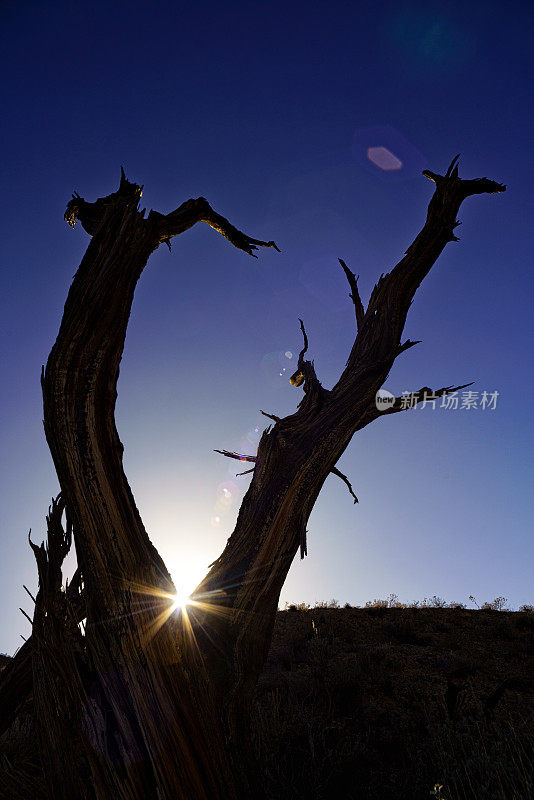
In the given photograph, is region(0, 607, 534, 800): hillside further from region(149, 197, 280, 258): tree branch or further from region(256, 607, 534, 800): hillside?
region(149, 197, 280, 258): tree branch

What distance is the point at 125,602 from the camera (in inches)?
82.9

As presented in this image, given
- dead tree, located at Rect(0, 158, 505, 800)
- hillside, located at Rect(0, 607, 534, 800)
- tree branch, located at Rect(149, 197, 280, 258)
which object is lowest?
hillside, located at Rect(0, 607, 534, 800)

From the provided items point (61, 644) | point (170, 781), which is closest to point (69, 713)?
point (61, 644)

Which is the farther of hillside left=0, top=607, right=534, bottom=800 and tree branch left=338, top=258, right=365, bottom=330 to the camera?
tree branch left=338, top=258, right=365, bottom=330

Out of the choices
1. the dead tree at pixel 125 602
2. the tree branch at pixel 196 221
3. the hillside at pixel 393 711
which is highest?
the tree branch at pixel 196 221

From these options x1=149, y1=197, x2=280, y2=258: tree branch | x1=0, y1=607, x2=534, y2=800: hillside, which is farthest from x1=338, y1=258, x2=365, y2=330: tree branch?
x1=0, y1=607, x2=534, y2=800: hillside

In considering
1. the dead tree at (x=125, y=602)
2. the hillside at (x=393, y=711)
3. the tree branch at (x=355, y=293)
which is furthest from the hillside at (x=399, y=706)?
the tree branch at (x=355, y=293)

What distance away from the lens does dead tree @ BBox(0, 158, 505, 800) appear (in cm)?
197

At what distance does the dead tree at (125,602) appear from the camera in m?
1.97

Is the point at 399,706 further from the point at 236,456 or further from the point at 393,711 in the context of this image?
the point at 236,456

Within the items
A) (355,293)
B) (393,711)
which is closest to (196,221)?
(355,293)

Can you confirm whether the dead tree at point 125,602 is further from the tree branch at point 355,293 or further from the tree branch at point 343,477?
the tree branch at point 355,293

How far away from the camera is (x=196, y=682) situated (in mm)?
2268

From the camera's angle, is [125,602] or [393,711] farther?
[393,711]
